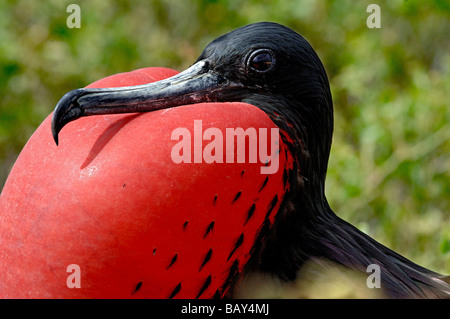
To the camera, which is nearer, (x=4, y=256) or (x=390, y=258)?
(x=4, y=256)

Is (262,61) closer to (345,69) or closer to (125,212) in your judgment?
(125,212)

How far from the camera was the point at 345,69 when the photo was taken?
3.58m

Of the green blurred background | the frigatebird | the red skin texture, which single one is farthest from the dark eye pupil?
the green blurred background

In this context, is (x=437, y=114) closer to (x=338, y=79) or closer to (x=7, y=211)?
(x=338, y=79)

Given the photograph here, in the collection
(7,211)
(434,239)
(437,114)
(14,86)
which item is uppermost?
(14,86)

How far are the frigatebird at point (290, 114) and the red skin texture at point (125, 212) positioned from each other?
5.3 inches

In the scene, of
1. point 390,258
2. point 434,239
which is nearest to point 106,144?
point 390,258

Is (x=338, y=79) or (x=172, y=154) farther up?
(x=338, y=79)

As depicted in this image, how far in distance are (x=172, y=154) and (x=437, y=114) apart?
2043mm

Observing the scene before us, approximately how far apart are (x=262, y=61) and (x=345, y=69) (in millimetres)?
2150

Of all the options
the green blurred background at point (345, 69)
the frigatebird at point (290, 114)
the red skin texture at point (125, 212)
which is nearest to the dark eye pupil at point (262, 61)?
the frigatebird at point (290, 114)

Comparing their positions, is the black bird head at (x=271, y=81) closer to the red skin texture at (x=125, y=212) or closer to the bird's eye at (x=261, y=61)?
the bird's eye at (x=261, y=61)

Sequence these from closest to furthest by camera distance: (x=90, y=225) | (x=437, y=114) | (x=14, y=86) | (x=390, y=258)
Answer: (x=90, y=225) < (x=390, y=258) < (x=437, y=114) < (x=14, y=86)

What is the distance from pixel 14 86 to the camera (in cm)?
348
